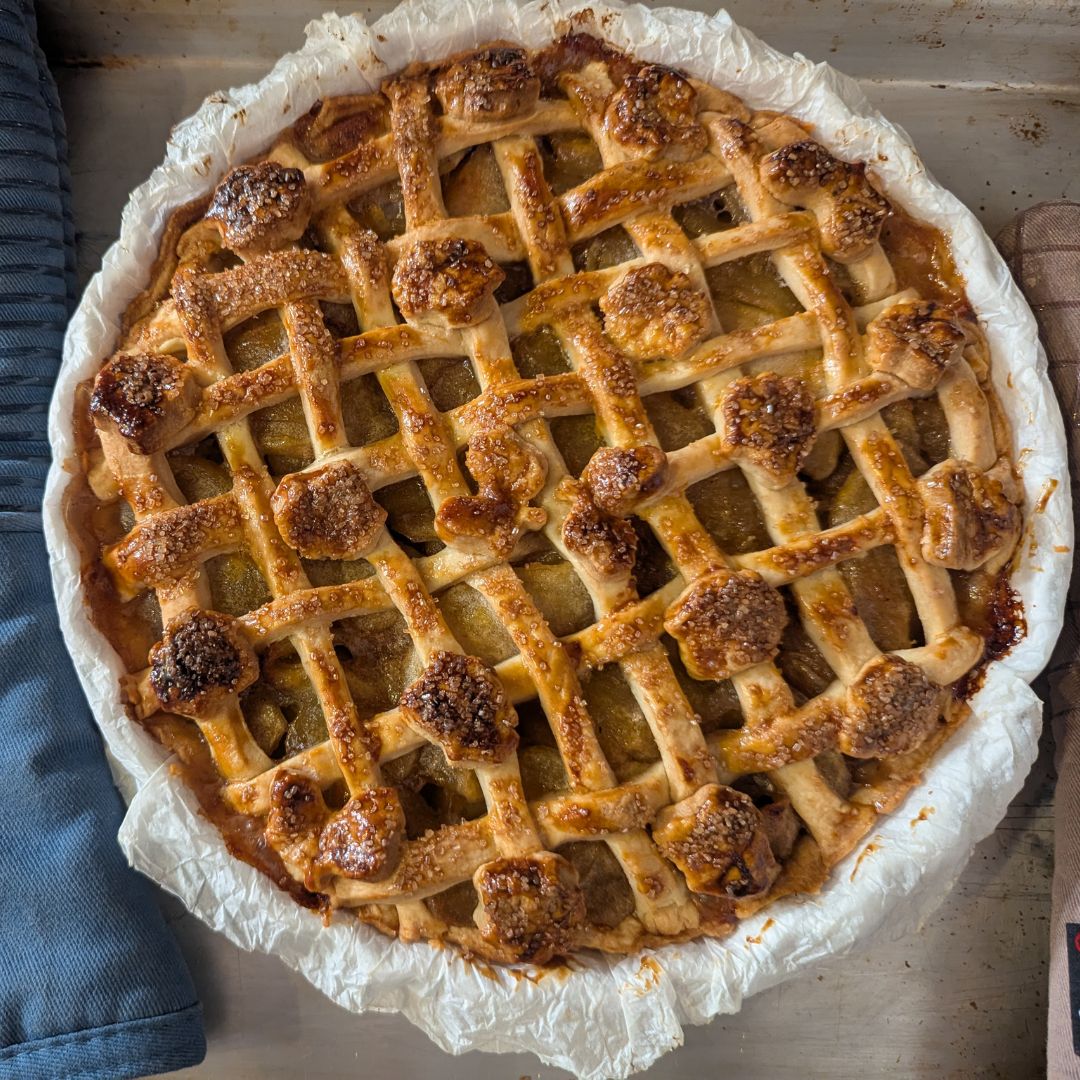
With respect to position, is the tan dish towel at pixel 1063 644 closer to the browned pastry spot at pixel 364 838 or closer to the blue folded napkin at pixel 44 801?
the browned pastry spot at pixel 364 838

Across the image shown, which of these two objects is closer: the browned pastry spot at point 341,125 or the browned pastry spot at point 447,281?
the browned pastry spot at point 447,281

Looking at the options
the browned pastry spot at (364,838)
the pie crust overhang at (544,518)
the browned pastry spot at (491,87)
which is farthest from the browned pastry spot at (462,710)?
the browned pastry spot at (491,87)

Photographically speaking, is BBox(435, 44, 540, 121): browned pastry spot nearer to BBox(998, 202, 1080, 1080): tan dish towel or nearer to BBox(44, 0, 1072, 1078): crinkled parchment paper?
BBox(44, 0, 1072, 1078): crinkled parchment paper

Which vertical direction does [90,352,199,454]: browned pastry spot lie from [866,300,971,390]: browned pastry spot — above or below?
below

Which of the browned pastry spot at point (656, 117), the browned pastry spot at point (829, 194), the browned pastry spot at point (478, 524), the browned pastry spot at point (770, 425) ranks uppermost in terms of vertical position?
the browned pastry spot at point (656, 117)

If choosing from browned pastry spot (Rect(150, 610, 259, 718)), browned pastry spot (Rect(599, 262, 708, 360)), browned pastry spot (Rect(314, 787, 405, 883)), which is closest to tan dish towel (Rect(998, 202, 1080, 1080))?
browned pastry spot (Rect(599, 262, 708, 360))

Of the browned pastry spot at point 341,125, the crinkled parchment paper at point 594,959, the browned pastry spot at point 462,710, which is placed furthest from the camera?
the browned pastry spot at point 341,125
